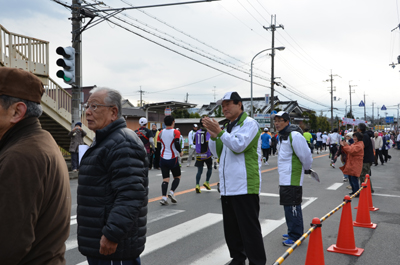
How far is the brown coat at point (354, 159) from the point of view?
8.32 metres

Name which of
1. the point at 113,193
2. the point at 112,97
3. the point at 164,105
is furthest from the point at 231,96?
the point at 164,105

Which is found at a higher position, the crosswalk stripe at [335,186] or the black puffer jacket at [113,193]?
the black puffer jacket at [113,193]

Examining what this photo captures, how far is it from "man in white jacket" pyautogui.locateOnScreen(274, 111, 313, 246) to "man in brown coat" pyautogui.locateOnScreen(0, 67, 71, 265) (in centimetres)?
373

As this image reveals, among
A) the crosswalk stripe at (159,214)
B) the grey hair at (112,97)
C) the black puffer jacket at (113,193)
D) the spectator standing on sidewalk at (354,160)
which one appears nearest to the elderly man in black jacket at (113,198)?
the black puffer jacket at (113,193)

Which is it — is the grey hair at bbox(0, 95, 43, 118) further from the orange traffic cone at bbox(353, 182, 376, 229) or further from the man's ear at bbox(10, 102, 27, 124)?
the orange traffic cone at bbox(353, 182, 376, 229)

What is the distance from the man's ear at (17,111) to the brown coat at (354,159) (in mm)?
7980

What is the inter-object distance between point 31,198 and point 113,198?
0.77 meters

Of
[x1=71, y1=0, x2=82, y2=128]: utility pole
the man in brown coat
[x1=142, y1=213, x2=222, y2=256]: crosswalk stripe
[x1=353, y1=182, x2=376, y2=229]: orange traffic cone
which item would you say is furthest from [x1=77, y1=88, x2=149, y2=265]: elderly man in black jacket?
[x1=71, y1=0, x2=82, y2=128]: utility pole

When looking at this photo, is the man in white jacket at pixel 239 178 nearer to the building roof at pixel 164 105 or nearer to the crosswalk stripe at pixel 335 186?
the crosswalk stripe at pixel 335 186

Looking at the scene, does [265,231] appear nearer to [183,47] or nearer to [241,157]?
[241,157]

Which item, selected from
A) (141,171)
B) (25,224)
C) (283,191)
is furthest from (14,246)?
(283,191)

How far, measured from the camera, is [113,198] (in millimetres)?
2316

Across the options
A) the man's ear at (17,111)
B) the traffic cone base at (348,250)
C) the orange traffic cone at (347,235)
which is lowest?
the traffic cone base at (348,250)

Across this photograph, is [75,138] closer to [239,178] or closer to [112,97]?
[239,178]
